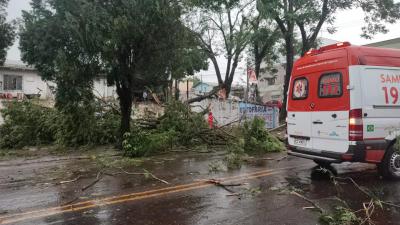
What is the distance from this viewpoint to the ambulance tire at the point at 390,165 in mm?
7977

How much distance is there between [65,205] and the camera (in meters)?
6.22

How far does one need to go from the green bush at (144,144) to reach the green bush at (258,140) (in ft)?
8.22

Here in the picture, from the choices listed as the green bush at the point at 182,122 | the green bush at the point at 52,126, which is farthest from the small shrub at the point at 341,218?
the green bush at the point at 52,126

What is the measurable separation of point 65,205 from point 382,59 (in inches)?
255

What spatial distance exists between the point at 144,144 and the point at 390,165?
6810 mm

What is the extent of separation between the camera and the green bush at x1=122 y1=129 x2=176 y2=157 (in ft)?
38.9

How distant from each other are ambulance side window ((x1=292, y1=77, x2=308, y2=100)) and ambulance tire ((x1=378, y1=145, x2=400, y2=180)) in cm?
202

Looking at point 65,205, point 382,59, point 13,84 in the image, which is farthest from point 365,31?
point 13,84

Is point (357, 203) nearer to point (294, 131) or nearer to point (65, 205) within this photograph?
point (294, 131)

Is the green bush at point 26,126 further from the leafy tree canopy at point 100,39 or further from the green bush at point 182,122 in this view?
the green bush at point 182,122

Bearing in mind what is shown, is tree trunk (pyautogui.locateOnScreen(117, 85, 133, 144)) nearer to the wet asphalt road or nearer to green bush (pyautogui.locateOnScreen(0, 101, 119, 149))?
green bush (pyautogui.locateOnScreen(0, 101, 119, 149))

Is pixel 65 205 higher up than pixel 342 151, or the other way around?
pixel 342 151

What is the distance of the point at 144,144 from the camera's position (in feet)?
39.6

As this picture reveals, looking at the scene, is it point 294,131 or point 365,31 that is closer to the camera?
point 294,131
